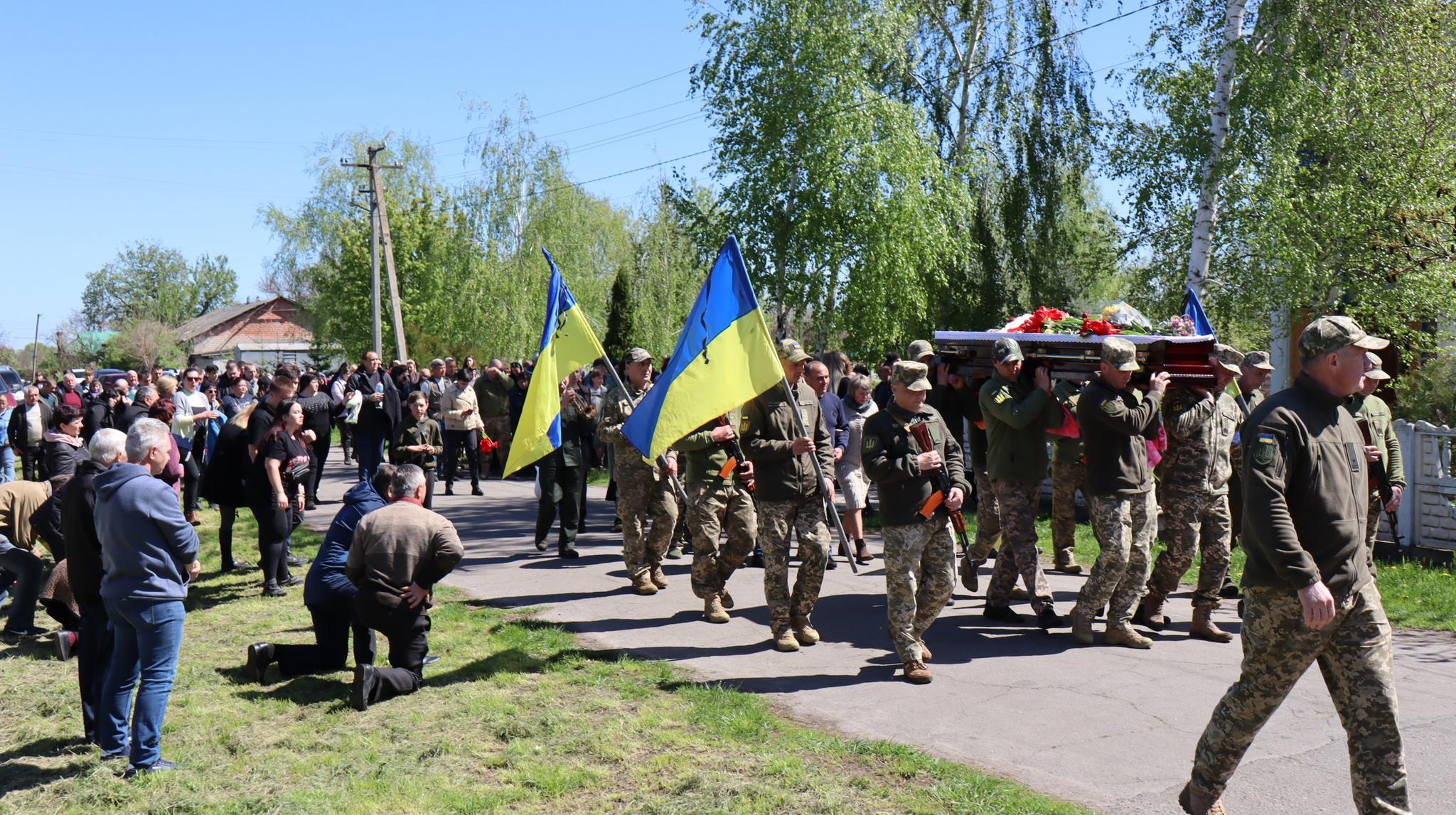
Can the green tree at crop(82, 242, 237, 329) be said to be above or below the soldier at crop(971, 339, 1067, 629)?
above

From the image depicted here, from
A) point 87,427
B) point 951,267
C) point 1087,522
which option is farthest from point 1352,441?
point 951,267

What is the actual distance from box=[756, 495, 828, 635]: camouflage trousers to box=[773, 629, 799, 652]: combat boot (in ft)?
0.08

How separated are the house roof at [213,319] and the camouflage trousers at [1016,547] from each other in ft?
308

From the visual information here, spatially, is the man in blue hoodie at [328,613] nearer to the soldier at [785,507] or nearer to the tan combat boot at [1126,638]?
the soldier at [785,507]

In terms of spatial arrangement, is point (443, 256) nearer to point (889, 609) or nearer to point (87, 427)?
point (87, 427)

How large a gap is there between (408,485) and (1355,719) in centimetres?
528

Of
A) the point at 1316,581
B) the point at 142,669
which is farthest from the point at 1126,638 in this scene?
the point at 142,669

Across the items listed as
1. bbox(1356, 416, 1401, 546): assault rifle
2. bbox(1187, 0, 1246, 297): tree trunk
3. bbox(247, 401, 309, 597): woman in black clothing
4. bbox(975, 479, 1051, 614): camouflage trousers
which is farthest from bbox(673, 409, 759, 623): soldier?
bbox(1187, 0, 1246, 297): tree trunk

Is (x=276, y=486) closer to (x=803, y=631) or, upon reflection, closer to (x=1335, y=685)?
(x=803, y=631)

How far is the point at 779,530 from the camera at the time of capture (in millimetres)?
7656

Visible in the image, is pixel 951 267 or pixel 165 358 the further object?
pixel 165 358

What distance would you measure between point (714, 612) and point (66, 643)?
177 inches

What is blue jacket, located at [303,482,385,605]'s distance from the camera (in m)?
7.62

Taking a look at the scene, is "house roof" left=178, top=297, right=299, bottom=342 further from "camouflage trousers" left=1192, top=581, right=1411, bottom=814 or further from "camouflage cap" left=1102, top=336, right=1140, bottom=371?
"camouflage trousers" left=1192, top=581, right=1411, bottom=814
